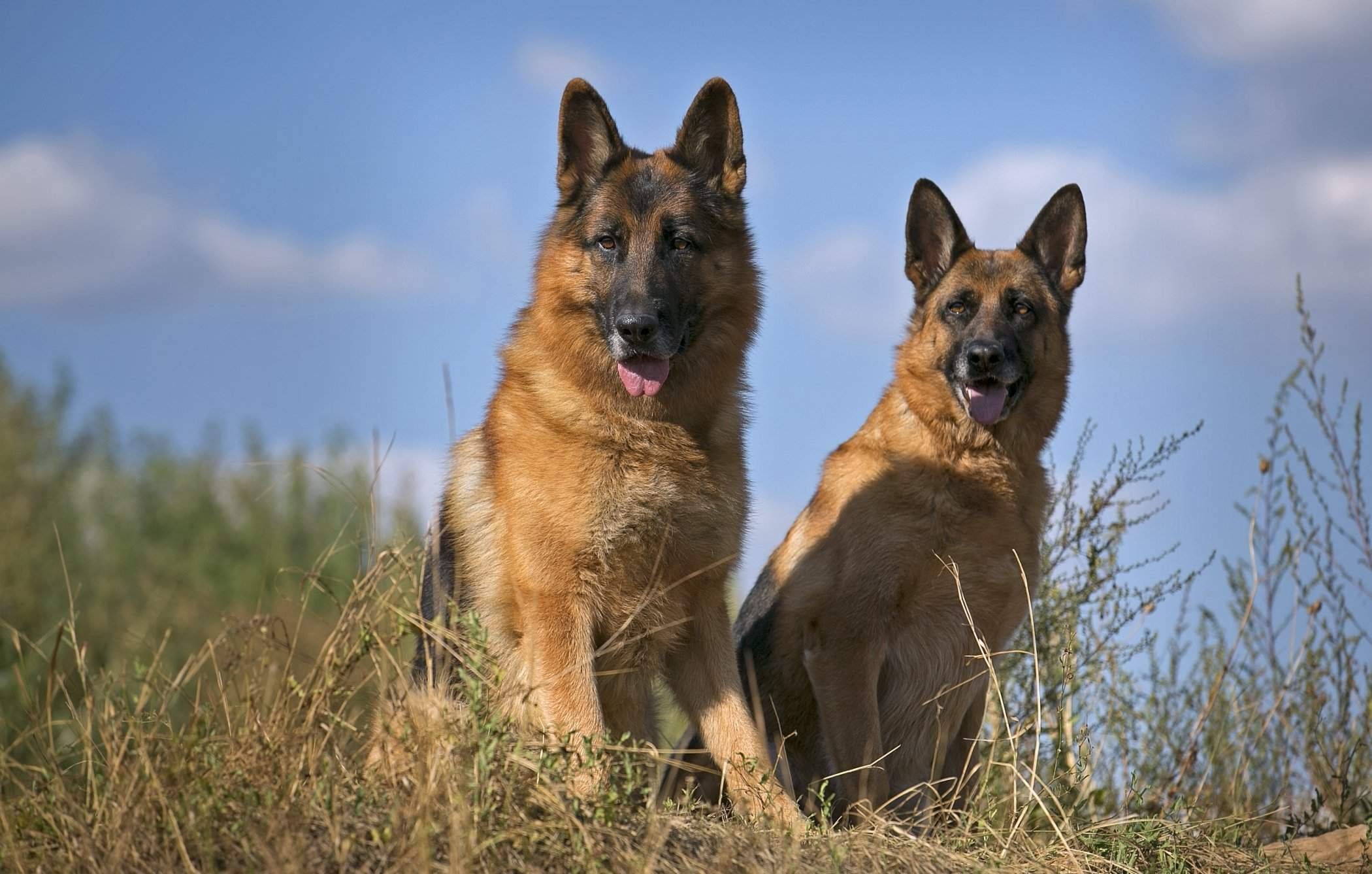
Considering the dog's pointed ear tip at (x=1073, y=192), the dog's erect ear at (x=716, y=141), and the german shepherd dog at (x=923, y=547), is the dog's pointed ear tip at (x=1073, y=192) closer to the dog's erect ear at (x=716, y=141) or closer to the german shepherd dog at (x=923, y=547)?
the german shepherd dog at (x=923, y=547)

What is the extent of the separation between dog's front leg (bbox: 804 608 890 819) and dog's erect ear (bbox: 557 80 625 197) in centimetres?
213

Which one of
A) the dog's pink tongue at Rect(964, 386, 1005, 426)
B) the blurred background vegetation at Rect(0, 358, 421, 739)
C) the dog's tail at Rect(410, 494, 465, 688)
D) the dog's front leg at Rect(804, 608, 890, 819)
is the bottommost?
the blurred background vegetation at Rect(0, 358, 421, 739)

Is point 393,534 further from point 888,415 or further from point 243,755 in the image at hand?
→ point 888,415

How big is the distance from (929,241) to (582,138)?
195cm

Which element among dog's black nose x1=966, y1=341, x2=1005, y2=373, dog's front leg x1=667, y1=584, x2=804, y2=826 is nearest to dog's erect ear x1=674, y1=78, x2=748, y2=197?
dog's black nose x1=966, y1=341, x2=1005, y2=373

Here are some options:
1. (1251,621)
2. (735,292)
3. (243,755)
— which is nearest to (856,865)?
(243,755)

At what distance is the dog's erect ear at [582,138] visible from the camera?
4.51 m

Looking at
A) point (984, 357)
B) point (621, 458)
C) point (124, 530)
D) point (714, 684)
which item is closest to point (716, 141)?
point (621, 458)

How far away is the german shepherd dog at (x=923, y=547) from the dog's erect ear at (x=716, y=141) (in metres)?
1.21

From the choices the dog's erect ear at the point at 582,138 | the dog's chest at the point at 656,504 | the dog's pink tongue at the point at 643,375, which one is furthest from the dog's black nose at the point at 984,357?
the dog's erect ear at the point at 582,138

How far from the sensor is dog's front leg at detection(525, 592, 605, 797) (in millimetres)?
3896

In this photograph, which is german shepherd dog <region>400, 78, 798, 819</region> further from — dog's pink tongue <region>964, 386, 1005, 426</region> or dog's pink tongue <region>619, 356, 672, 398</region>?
dog's pink tongue <region>964, 386, 1005, 426</region>

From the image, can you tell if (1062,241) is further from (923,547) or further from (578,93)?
(578,93)

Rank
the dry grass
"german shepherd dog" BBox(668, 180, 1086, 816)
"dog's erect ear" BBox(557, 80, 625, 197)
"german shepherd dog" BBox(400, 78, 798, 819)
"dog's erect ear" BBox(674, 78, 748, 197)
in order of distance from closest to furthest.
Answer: the dry grass, "german shepherd dog" BBox(400, 78, 798, 819), "dog's erect ear" BBox(557, 80, 625, 197), "dog's erect ear" BBox(674, 78, 748, 197), "german shepherd dog" BBox(668, 180, 1086, 816)
